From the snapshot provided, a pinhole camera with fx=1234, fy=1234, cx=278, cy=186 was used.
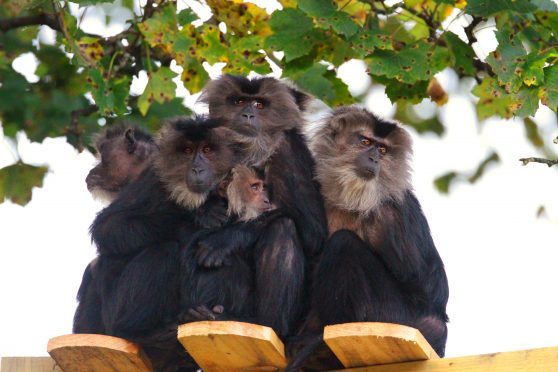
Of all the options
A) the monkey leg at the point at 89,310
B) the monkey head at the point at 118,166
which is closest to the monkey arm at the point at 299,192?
the monkey head at the point at 118,166

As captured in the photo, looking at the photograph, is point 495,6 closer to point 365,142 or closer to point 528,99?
point 528,99

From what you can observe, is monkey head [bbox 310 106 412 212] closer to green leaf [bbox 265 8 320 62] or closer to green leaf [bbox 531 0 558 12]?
green leaf [bbox 265 8 320 62]

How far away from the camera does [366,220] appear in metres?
6.49

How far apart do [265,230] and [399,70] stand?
63.8 inches

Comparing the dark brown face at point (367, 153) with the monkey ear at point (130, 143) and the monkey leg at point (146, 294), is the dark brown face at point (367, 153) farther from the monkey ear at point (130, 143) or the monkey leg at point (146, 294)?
the monkey ear at point (130, 143)

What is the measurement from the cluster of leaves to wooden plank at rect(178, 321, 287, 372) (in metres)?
2.01

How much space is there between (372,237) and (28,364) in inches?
73.3

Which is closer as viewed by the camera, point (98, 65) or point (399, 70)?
point (399, 70)

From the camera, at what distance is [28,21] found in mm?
8977

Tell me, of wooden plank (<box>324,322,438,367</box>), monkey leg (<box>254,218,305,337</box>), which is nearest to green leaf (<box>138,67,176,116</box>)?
monkey leg (<box>254,218,305,337</box>)

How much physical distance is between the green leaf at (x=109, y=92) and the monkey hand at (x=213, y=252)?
79.3 inches

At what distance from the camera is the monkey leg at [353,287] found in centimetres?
606

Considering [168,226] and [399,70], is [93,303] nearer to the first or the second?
[168,226]

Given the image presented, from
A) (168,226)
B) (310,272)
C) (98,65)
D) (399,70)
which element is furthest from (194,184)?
(98,65)
